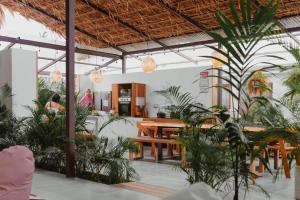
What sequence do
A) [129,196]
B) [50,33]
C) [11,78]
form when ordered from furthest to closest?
1. [50,33]
2. [11,78]
3. [129,196]

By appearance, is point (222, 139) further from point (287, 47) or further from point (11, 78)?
point (11, 78)

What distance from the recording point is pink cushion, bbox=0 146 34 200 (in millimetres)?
2242

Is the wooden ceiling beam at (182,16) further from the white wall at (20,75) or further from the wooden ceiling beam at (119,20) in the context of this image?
the white wall at (20,75)

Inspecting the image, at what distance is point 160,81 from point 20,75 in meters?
4.84

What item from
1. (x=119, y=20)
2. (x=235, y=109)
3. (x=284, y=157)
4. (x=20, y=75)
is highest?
(x=119, y=20)

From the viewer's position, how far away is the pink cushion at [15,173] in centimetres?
224

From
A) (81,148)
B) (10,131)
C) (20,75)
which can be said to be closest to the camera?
(81,148)

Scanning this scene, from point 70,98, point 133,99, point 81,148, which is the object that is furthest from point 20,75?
point 133,99

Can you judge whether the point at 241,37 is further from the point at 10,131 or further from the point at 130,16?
the point at 130,16

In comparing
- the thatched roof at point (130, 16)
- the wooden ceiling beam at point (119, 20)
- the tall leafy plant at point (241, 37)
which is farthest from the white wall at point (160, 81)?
the tall leafy plant at point (241, 37)

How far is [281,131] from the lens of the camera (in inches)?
125

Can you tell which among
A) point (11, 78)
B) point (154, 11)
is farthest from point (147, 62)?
point (11, 78)

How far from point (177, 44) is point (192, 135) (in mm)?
6919

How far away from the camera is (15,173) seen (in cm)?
227
